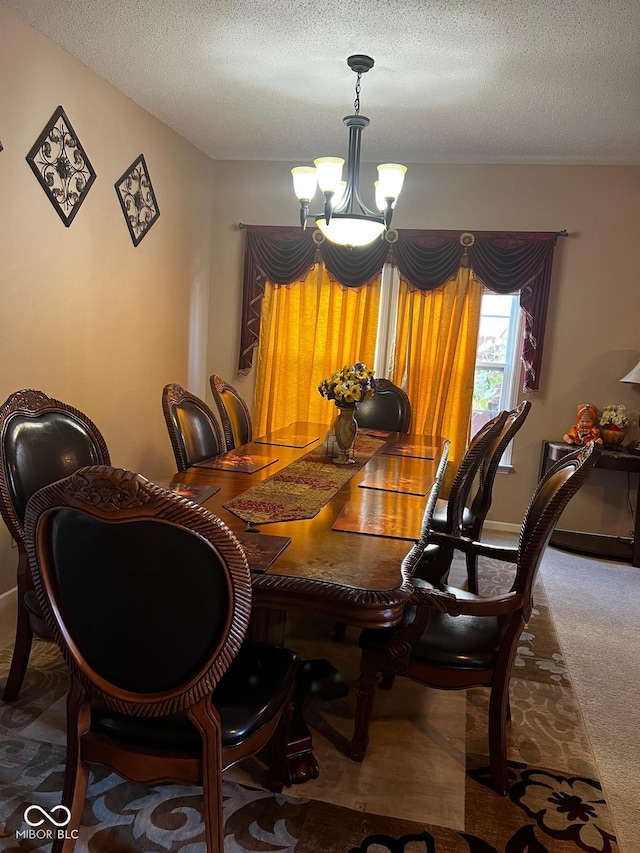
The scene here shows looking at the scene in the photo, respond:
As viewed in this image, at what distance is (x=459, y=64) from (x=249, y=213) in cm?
227

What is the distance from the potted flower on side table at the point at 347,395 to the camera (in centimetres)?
298

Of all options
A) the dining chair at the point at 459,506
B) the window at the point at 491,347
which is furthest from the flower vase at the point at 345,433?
the window at the point at 491,347

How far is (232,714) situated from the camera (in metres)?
1.44

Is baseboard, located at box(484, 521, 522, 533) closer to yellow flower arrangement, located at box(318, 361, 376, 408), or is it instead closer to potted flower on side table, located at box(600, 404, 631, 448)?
potted flower on side table, located at box(600, 404, 631, 448)

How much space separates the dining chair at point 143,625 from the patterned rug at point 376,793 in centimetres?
29

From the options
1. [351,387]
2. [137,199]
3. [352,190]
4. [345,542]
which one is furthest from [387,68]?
[345,542]

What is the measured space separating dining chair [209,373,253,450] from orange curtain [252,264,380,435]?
1219mm

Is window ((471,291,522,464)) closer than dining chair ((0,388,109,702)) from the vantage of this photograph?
No

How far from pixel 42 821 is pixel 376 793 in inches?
35.9

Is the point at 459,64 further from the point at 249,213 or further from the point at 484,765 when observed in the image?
the point at 484,765

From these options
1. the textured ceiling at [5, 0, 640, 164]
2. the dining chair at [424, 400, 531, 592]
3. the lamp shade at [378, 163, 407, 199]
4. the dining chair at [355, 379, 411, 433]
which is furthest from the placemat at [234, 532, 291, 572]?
the dining chair at [355, 379, 411, 433]

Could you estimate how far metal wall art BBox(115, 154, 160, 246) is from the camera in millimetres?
3854

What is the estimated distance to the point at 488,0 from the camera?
2.49 metres

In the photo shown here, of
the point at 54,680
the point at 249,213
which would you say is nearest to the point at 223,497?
the point at 54,680
